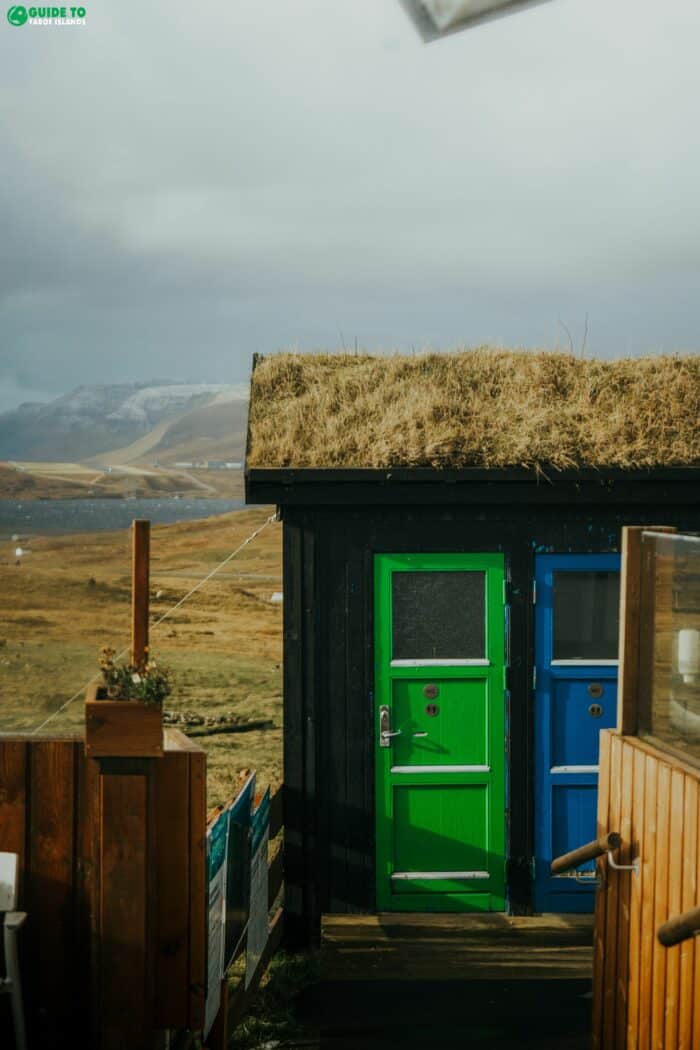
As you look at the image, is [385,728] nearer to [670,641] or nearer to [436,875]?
[436,875]

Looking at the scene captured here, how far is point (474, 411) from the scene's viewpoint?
7625mm

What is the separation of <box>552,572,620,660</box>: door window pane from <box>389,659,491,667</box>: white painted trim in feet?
1.74

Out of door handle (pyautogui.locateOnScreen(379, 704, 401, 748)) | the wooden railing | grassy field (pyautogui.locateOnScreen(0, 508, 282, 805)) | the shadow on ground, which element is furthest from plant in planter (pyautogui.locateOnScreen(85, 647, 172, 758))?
grassy field (pyautogui.locateOnScreen(0, 508, 282, 805))

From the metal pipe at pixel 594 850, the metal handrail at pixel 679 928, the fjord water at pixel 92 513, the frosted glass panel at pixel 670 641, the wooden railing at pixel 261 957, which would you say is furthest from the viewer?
the fjord water at pixel 92 513

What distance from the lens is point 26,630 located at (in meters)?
42.9

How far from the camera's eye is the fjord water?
6462 cm

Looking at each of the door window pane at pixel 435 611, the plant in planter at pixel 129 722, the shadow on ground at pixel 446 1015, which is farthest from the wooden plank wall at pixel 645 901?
the door window pane at pixel 435 611

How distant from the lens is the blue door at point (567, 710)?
734 cm

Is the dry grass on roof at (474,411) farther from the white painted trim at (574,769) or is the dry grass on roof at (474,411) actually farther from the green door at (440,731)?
the white painted trim at (574,769)

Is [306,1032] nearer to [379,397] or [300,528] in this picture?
[300,528]

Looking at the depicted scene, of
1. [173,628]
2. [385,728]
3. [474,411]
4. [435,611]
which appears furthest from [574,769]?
[173,628]

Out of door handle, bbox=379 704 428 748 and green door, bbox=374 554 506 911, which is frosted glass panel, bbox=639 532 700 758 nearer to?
green door, bbox=374 554 506 911

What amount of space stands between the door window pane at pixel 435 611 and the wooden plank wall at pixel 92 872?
3186 millimetres

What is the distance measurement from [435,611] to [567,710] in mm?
1179
